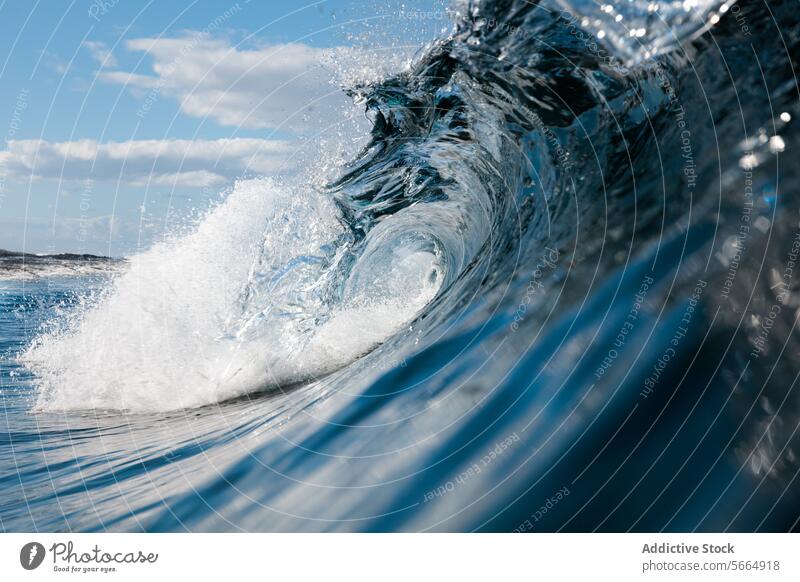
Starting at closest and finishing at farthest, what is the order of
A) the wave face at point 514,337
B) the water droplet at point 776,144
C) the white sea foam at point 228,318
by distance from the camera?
the wave face at point 514,337 < the water droplet at point 776,144 < the white sea foam at point 228,318

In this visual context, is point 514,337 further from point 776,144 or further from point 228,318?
point 228,318

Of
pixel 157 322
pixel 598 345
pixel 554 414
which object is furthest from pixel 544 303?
pixel 157 322

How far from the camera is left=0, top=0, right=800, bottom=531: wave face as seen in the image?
2.75 metres

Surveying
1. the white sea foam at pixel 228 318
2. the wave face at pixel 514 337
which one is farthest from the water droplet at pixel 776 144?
the white sea foam at pixel 228 318

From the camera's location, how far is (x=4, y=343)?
912 centimetres

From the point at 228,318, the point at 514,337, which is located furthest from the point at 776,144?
the point at 228,318

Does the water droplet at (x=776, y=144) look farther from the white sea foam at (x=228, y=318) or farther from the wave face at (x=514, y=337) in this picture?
the white sea foam at (x=228, y=318)

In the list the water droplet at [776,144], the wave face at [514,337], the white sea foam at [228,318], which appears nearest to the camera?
the wave face at [514,337]

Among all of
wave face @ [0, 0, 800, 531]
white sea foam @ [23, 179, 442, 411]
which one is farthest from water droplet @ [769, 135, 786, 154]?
white sea foam @ [23, 179, 442, 411]

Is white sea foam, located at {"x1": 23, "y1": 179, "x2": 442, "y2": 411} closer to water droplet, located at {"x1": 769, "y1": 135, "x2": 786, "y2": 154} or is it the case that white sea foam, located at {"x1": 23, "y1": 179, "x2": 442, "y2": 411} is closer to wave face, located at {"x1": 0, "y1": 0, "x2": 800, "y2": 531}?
wave face, located at {"x1": 0, "y1": 0, "x2": 800, "y2": 531}

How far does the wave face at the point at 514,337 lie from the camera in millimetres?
2754

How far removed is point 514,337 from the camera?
3.67 m

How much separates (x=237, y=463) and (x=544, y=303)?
197cm

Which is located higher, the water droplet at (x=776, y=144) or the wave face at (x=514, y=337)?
the water droplet at (x=776, y=144)
